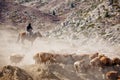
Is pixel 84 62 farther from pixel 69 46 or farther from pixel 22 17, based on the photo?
pixel 22 17

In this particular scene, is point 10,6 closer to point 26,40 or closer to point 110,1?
point 110,1

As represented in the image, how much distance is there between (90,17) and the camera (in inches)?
2304

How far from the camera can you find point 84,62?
1001 inches

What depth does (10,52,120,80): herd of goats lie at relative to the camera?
2464 centimetres

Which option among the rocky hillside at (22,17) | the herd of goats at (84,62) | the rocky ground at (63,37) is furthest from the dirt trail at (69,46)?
the rocky hillside at (22,17)

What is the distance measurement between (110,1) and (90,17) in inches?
190

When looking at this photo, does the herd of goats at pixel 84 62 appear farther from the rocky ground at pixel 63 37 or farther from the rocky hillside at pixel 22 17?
Result: the rocky hillside at pixel 22 17

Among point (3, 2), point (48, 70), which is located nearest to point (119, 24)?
point (48, 70)

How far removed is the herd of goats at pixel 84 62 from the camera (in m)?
24.6

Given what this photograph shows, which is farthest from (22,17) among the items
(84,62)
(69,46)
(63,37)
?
(84,62)

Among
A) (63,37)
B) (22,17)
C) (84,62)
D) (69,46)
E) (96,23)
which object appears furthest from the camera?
(22,17)

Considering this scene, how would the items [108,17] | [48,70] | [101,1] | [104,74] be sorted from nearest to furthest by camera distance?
[48,70] → [104,74] → [108,17] → [101,1]

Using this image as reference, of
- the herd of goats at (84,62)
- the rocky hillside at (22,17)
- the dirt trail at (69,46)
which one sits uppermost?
the herd of goats at (84,62)

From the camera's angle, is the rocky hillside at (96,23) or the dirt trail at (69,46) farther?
the rocky hillside at (96,23)
